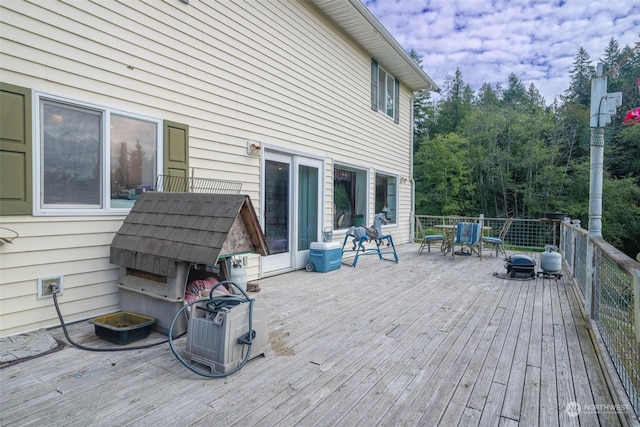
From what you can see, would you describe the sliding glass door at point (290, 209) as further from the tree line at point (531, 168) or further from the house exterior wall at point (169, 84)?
the tree line at point (531, 168)

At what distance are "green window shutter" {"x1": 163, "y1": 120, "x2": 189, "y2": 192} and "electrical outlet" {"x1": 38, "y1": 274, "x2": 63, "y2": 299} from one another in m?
1.25

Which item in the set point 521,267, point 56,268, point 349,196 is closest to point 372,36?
point 349,196

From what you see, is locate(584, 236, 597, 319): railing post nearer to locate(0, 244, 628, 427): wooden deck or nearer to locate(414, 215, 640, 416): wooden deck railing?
locate(414, 215, 640, 416): wooden deck railing

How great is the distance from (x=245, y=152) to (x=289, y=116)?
1.24 meters

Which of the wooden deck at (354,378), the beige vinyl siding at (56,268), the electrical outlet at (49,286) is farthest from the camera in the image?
the electrical outlet at (49,286)

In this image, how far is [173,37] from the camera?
3.84 meters

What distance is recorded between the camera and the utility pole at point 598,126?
13.4ft

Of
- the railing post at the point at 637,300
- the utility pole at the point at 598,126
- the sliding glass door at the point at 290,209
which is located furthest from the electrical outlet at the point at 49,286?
the utility pole at the point at 598,126

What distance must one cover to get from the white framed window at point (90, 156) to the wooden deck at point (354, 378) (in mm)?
1120

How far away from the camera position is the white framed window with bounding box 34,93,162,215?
288 cm

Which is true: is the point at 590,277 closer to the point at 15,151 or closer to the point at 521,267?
the point at 521,267

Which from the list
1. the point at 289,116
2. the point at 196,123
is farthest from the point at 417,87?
the point at 196,123

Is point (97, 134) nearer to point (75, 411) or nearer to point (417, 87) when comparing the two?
point (75, 411)

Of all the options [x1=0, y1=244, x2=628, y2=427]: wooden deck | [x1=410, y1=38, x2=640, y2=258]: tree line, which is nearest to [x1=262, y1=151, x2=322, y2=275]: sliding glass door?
[x1=0, y1=244, x2=628, y2=427]: wooden deck
